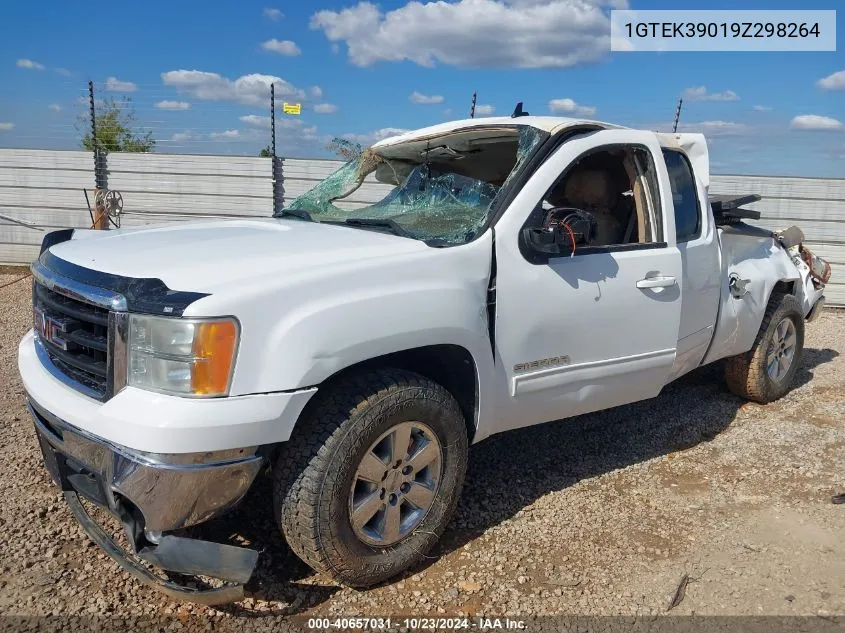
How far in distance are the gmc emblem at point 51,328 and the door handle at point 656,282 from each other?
105 inches

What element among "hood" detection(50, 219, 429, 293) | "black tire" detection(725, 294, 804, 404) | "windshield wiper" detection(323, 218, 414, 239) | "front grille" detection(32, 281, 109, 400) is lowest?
"black tire" detection(725, 294, 804, 404)

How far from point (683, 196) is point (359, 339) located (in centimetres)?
263

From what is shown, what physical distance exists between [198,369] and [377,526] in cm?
102

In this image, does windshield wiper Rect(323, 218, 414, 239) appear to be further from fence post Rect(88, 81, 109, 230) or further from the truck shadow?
fence post Rect(88, 81, 109, 230)

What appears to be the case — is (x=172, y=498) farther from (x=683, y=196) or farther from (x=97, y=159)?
(x=97, y=159)

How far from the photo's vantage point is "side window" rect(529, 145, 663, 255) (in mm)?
3799

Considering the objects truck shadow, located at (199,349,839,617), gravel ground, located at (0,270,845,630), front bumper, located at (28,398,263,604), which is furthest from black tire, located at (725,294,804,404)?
front bumper, located at (28,398,263,604)

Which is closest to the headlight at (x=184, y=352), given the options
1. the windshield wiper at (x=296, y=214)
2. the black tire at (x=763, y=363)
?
the windshield wiper at (x=296, y=214)

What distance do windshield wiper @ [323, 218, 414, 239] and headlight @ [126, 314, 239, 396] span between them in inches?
43.1

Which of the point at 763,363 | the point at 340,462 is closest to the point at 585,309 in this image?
the point at 340,462

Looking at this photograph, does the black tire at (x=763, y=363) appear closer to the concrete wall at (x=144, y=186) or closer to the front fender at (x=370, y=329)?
the front fender at (x=370, y=329)

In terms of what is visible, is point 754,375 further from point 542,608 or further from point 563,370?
point 542,608

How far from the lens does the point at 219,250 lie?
2729mm

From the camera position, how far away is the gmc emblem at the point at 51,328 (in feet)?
8.69
